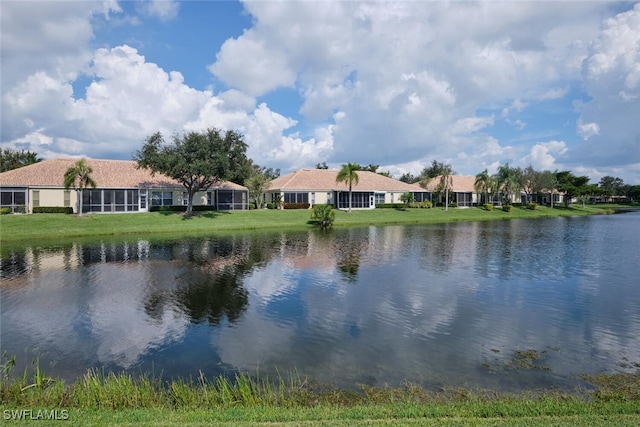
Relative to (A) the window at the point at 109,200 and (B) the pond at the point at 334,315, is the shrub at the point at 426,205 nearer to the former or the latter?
(B) the pond at the point at 334,315

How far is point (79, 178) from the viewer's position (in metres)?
43.8

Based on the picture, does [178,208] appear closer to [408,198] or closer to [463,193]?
[408,198]

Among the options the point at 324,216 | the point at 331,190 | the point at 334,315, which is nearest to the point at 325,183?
the point at 331,190

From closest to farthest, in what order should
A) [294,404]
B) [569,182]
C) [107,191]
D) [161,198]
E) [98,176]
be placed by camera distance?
[294,404] < [107,191] < [98,176] < [161,198] < [569,182]

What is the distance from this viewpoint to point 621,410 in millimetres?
7168

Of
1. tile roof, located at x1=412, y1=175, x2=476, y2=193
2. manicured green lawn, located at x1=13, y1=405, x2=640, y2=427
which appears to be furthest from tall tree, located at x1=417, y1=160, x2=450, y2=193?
manicured green lawn, located at x1=13, y1=405, x2=640, y2=427

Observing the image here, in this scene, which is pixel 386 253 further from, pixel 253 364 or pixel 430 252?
pixel 253 364

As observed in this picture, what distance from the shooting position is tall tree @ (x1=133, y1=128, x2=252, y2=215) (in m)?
46.7

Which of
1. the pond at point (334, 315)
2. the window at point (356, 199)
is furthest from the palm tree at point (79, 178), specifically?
the window at point (356, 199)

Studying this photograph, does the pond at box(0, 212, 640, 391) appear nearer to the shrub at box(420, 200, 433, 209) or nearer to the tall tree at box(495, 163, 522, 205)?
the shrub at box(420, 200, 433, 209)

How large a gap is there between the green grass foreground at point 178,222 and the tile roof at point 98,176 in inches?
219

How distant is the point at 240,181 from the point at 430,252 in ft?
136

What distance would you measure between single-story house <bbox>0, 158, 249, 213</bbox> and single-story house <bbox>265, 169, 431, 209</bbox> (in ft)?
25.1

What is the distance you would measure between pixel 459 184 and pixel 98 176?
64400 mm
